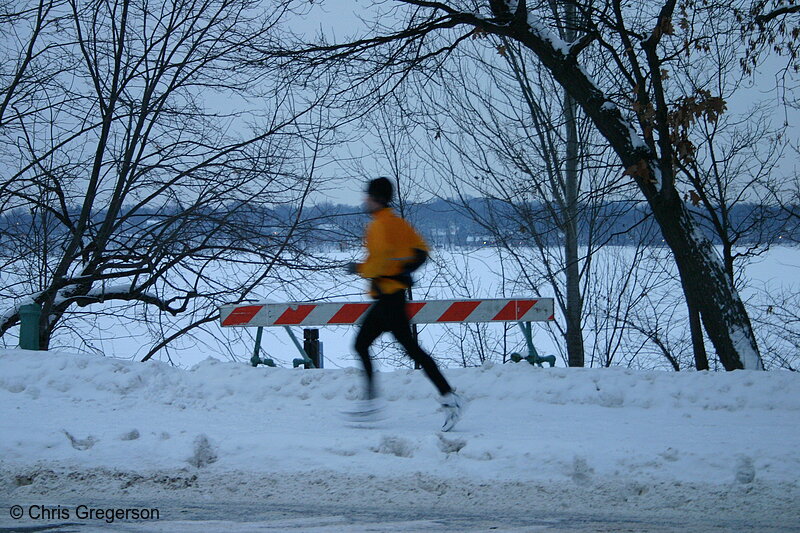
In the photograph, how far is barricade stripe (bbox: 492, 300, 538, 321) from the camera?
26.2 feet

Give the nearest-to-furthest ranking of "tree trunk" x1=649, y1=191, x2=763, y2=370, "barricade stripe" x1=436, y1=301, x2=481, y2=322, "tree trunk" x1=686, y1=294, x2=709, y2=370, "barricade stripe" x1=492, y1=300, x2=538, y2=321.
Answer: "barricade stripe" x1=492, y1=300, x2=538, y2=321
"barricade stripe" x1=436, y1=301, x2=481, y2=322
"tree trunk" x1=649, y1=191, x2=763, y2=370
"tree trunk" x1=686, y1=294, x2=709, y2=370

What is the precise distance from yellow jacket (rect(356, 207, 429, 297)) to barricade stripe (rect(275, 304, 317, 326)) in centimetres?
293

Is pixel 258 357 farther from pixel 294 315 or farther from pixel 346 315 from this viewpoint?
pixel 346 315

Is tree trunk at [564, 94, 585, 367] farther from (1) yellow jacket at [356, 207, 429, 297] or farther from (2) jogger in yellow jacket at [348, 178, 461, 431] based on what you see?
(1) yellow jacket at [356, 207, 429, 297]

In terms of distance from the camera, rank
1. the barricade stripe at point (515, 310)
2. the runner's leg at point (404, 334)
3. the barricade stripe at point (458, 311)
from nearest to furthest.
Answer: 1. the runner's leg at point (404, 334)
2. the barricade stripe at point (515, 310)
3. the barricade stripe at point (458, 311)

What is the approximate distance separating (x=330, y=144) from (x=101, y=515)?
900 cm

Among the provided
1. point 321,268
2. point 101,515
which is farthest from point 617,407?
point 321,268

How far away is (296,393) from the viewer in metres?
7.30

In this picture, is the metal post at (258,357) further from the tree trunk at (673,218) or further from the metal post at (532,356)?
the tree trunk at (673,218)

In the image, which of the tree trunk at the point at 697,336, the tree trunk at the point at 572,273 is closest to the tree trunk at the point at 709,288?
the tree trunk at the point at 697,336

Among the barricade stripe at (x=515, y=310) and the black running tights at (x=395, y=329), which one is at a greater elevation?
the barricade stripe at (x=515, y=310)

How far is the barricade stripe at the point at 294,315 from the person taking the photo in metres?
8.25

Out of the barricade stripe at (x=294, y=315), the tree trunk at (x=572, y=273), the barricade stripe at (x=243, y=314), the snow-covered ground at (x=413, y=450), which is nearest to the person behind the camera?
the snow-covered ground at (x=413, y=450)

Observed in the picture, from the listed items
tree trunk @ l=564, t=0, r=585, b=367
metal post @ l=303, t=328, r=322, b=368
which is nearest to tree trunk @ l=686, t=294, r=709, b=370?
tree trunk @ l=564, t=0, r=585, b=367
